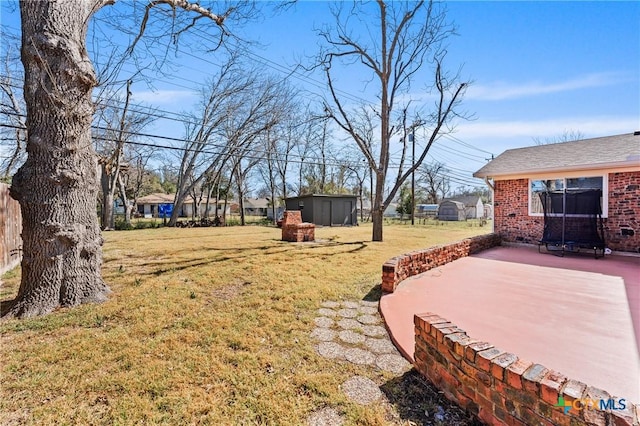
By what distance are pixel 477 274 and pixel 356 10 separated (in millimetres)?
8981

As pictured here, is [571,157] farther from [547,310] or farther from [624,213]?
[547,310]

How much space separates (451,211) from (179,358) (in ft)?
106

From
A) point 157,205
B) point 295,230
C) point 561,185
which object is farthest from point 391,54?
point 157,205

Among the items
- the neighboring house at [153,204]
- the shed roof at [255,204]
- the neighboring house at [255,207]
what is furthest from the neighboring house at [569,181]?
the shed roof at [255,204]

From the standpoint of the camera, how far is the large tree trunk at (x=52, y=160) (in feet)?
10.0

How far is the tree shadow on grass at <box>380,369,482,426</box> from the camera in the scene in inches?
68.2

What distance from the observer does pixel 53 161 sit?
10.3ft

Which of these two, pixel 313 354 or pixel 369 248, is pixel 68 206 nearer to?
pixel 313 354

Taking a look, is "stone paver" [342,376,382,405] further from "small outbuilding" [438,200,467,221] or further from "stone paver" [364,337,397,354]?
"small outbuilding" [438,200,467,221]

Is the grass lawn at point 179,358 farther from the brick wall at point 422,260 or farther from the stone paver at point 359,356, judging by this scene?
the brick wall at point 422,260

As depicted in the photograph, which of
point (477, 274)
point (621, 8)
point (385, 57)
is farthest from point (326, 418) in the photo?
point (385, 57)

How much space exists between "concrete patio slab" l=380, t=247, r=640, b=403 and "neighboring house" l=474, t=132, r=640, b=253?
1496 mm

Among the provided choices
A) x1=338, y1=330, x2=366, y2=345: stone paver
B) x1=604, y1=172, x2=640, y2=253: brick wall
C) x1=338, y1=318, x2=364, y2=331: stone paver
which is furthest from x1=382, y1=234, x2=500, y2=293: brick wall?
x1=604, y1=172, x2=640, y2=253: brick wall

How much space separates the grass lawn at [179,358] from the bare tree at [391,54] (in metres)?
7.12
